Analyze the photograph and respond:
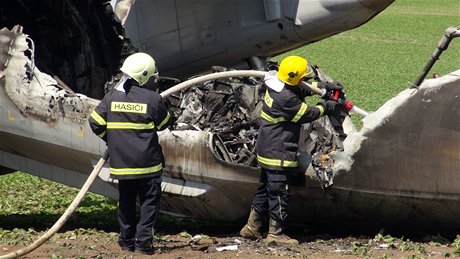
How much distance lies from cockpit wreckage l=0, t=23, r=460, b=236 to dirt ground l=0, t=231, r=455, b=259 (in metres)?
0.23

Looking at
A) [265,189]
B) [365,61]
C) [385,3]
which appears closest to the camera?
[265,189]

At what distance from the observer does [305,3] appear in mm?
11922

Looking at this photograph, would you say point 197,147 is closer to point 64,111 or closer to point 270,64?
point 64,111

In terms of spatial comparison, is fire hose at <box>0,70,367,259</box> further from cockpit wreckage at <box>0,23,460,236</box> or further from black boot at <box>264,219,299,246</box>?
black boot at <box>264,219,299,246</box>

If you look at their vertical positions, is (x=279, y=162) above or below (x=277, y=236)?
above

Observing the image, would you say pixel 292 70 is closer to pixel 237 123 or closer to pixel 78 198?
pixel 237 123

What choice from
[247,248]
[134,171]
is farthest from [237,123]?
[134,171]

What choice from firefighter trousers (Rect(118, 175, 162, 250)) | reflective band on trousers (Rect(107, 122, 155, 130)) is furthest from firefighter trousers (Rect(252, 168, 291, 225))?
reflective band on trousers (Rect(107, 122, 155, 130))

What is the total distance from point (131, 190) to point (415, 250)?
7.63 ft

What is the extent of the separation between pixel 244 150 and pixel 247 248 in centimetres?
102

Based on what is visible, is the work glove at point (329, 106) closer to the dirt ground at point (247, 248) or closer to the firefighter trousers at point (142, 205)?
the dirt ground at point (247, 248)

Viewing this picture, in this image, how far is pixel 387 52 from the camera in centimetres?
3562

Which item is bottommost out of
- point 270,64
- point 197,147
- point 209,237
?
point 209,237

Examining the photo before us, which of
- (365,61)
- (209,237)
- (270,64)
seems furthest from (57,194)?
(365,61)
